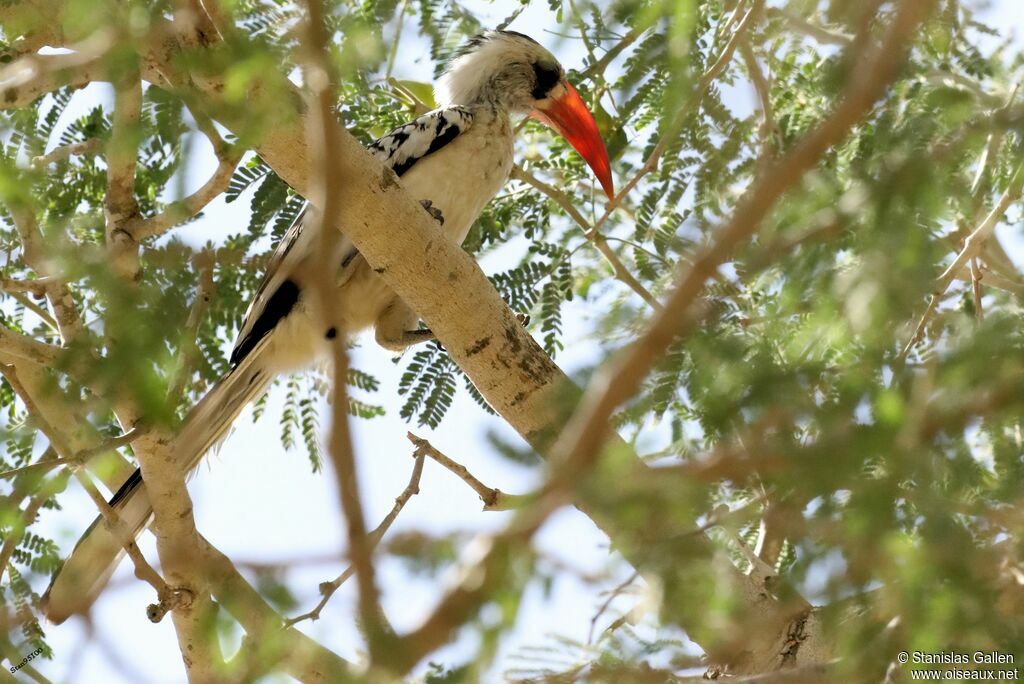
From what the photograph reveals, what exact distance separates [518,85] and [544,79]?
0.12 metres

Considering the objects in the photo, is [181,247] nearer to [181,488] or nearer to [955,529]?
[181,488]

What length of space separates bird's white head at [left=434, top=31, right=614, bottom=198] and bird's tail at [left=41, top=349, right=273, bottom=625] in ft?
5.55

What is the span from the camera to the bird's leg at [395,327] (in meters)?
4.29

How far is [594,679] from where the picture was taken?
7.18 feet

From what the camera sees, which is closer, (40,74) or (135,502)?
(40,74)

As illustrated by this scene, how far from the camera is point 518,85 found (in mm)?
5004

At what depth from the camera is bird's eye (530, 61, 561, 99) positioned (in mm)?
4945

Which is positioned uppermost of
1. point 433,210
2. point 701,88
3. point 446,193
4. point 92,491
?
point 446,193

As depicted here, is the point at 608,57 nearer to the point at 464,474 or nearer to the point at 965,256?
the point at 965,256

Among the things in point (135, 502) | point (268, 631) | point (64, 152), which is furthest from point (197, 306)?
point (135, 502)

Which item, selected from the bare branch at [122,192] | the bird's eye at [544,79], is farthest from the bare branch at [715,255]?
the bird's eye at [544,79]

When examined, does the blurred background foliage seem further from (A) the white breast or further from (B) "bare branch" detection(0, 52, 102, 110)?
(A) the white breast

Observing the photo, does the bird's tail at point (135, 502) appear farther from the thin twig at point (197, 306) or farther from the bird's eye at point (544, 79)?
the bird's eye at point (544, 79)

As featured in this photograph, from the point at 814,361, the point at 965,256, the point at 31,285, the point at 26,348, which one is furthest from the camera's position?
the point at 965,256
